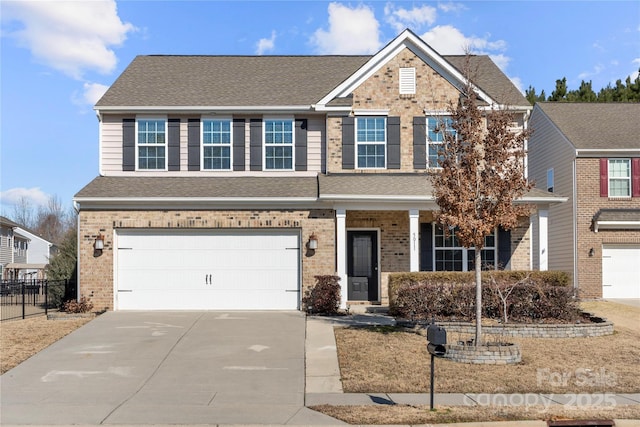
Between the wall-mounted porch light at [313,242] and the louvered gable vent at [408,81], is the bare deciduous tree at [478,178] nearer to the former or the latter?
the wall-mounted porch light at [313,242]

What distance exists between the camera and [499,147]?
37.1ft

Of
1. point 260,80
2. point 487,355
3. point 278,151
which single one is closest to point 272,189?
point 278,151

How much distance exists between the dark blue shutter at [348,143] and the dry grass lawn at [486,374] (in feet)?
20.5

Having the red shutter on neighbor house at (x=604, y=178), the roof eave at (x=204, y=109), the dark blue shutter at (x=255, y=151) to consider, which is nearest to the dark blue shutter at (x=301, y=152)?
the roof eave at (x=204, y=109)

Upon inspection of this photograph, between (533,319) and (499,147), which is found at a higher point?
(499,147)

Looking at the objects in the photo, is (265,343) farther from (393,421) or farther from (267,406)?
(393,421)

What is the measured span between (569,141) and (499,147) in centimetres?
1261

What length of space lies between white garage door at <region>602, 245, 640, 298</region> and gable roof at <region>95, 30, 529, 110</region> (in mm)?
7407

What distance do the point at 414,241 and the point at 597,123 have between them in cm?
1181

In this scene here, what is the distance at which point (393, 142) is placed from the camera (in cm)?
1814

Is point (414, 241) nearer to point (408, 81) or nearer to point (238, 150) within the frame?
point (408, 81)

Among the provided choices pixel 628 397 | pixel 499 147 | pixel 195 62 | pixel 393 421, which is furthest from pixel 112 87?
pixel 628 397

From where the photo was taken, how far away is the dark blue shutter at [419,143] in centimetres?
1812

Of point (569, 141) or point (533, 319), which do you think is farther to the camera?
point (569, 141)
